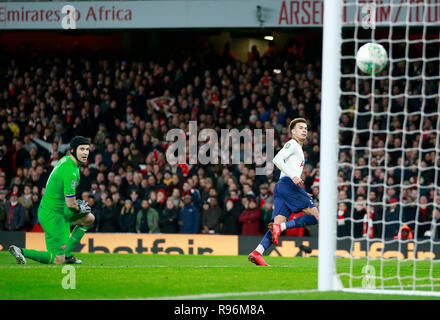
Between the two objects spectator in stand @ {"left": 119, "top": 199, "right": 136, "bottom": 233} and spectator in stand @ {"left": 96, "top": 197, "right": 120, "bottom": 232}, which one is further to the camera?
spectator in stand @ {"left": 96, "top": 197, "right": 120, "bottom": 232}

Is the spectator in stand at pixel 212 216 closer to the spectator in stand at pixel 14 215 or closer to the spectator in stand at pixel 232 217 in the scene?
the spectator in stand at pixel 232 217

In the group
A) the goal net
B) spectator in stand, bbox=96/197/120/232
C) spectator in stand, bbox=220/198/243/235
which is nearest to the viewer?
the goal net

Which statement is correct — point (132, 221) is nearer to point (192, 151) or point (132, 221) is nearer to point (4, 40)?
point (192, 151)

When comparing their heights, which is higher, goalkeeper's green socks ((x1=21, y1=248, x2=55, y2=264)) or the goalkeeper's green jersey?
the goalkeeper's green jersey

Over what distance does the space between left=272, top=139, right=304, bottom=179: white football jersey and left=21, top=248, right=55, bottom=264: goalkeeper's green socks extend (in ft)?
9.98

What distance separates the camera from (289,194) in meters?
9.31

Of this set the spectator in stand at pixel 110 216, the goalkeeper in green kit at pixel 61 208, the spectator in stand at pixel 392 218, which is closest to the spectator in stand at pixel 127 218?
the spectator in stand at pixel 110 216

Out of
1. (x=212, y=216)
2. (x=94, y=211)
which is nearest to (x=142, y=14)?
(x=94, y=211)

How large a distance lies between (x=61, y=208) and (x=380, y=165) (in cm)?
755

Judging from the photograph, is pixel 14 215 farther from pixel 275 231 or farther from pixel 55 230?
pixel 275 231

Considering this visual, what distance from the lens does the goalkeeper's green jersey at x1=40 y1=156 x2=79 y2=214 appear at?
9.02 metres

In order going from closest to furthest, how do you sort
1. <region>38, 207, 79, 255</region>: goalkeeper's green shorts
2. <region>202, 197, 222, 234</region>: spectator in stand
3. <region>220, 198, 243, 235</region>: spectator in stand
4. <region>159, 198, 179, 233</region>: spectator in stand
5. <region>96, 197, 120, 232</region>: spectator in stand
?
<region>38, 207, 79, 255</region>: goalkeeper's green shorts → <region>220, 198, 243, 235</region>: spectator in stand → <region>202, 197, 222, 234</region>: spectator in stand → <region>159, 198, 179, 233</region>: spectator in stand → <region>96, 197, 120, 232</region>: spectator in stand

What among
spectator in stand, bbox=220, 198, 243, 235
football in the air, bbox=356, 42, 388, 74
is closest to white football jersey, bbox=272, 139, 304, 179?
football in the air, bbox=356, 42, 388, 74

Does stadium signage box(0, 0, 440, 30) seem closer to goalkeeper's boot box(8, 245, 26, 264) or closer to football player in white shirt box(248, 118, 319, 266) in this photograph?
football player in white shirt box(248, 118, 319, 266)
